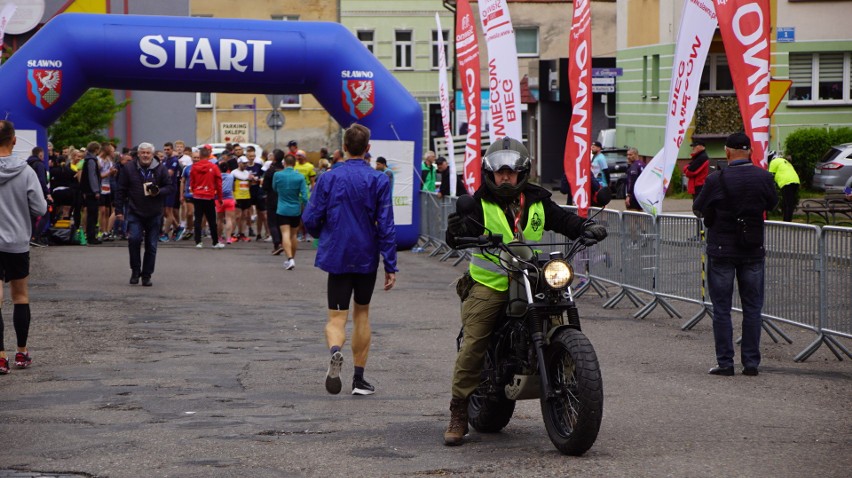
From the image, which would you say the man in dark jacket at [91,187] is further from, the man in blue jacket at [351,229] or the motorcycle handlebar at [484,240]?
the motorcycle handlebar at [484,240]

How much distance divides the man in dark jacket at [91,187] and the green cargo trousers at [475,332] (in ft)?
60.8

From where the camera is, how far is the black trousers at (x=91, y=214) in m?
25.6

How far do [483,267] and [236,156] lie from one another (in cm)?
2128

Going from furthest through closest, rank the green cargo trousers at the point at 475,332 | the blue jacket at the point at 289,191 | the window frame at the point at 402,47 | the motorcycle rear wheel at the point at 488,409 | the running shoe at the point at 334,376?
the window frame at the point at 402,47 < the blue jacket at the point at 289,191 < the running shoe at the point at 334,376 < the motorcycle rear wheel at the point at 488,409 < the green cargo trousers at the point at 475,332

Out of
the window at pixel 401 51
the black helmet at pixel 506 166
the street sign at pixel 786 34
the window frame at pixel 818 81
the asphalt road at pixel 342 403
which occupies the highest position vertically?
the window at pixel 401 51

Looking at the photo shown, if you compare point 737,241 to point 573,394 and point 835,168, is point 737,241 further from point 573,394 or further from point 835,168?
point 835,168

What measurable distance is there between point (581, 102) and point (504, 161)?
8841mm

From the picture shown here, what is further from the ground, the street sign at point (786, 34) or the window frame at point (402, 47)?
the window frame at point (402, 47)

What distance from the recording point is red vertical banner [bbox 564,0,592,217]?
16.0 metres

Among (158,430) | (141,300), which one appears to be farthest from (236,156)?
(158,430)

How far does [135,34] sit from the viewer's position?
800 inches

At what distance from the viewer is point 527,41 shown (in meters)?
61.2

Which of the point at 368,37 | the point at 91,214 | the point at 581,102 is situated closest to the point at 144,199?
the point at 581,102

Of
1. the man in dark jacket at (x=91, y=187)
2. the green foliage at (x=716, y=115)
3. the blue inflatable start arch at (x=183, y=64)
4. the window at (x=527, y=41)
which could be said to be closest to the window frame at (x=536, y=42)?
the window at (x=527, y=41)
